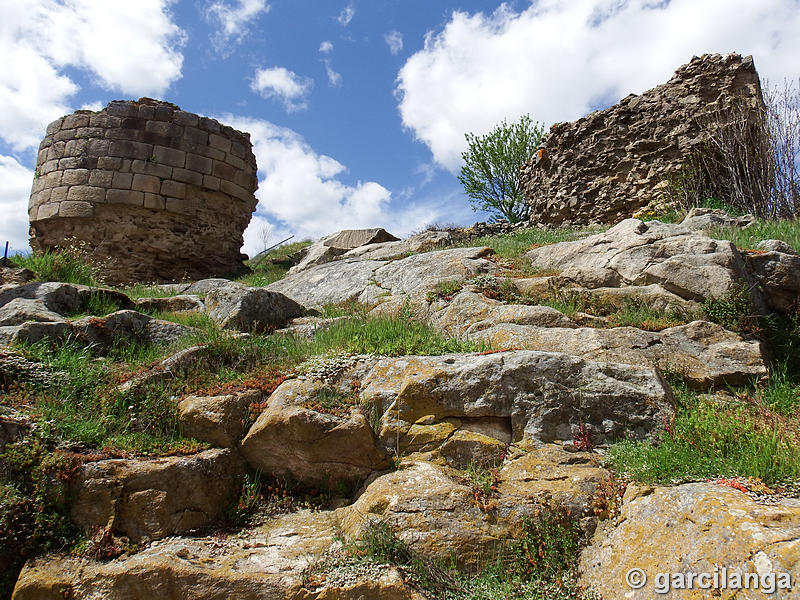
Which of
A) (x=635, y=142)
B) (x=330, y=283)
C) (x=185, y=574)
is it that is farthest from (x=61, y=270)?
(x=635, y=142)

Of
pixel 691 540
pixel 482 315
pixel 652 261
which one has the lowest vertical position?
pixel 691 540

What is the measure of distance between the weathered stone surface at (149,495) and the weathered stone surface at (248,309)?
7.77 feet

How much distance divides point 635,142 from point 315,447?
11.4m

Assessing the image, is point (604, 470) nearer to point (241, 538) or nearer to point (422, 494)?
point (422, 494)

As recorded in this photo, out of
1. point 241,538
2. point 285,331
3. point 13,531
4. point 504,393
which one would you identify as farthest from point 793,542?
point 285,331

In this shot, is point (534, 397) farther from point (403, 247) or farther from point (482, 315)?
point (403, 247)

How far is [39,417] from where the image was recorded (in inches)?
142

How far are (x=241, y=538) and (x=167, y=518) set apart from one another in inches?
19.9

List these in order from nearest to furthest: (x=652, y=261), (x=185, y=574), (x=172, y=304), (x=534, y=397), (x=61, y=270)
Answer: (x=185, y=574)
(x=534, y=397)
(x=652, y=261)
(x=172, y=304)
(x=61, y=270)

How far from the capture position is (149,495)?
3279mm

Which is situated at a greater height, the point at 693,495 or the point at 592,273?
the point at 592,273

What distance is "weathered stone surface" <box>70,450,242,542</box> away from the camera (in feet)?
10.5

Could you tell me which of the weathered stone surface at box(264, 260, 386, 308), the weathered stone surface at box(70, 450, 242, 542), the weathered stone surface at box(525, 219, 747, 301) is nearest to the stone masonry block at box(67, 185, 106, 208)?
the weathered stone surface at box(264, 260, 386, 308)

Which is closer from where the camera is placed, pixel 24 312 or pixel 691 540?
pixel 691 540
